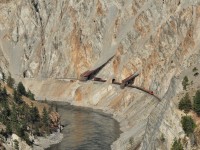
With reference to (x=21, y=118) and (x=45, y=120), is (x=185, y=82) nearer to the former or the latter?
(x=21, y=118)

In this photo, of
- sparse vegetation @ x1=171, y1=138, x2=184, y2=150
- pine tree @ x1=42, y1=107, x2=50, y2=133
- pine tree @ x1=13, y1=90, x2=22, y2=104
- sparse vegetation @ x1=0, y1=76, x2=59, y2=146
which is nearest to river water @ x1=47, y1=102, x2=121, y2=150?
pine tree @ x1=42, y1=107, x2=50, y2=133

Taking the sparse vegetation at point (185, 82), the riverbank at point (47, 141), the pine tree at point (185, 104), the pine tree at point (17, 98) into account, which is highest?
the sparse vegetation at point (185, 82)

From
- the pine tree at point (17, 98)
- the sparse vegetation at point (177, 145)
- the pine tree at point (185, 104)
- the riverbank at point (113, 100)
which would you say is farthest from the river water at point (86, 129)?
the sparse vegetation at point (177, 145)

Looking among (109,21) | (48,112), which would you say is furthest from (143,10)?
(48,112)

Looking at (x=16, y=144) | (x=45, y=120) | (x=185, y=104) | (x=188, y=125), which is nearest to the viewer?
(x=188, y=125)

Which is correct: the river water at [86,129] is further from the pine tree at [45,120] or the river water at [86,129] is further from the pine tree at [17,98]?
the pine tree at [17,98]

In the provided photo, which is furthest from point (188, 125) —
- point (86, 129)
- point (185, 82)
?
point (86, 129)

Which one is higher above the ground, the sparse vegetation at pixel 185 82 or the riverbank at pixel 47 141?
the sparse vegetation at pixel 185 82
